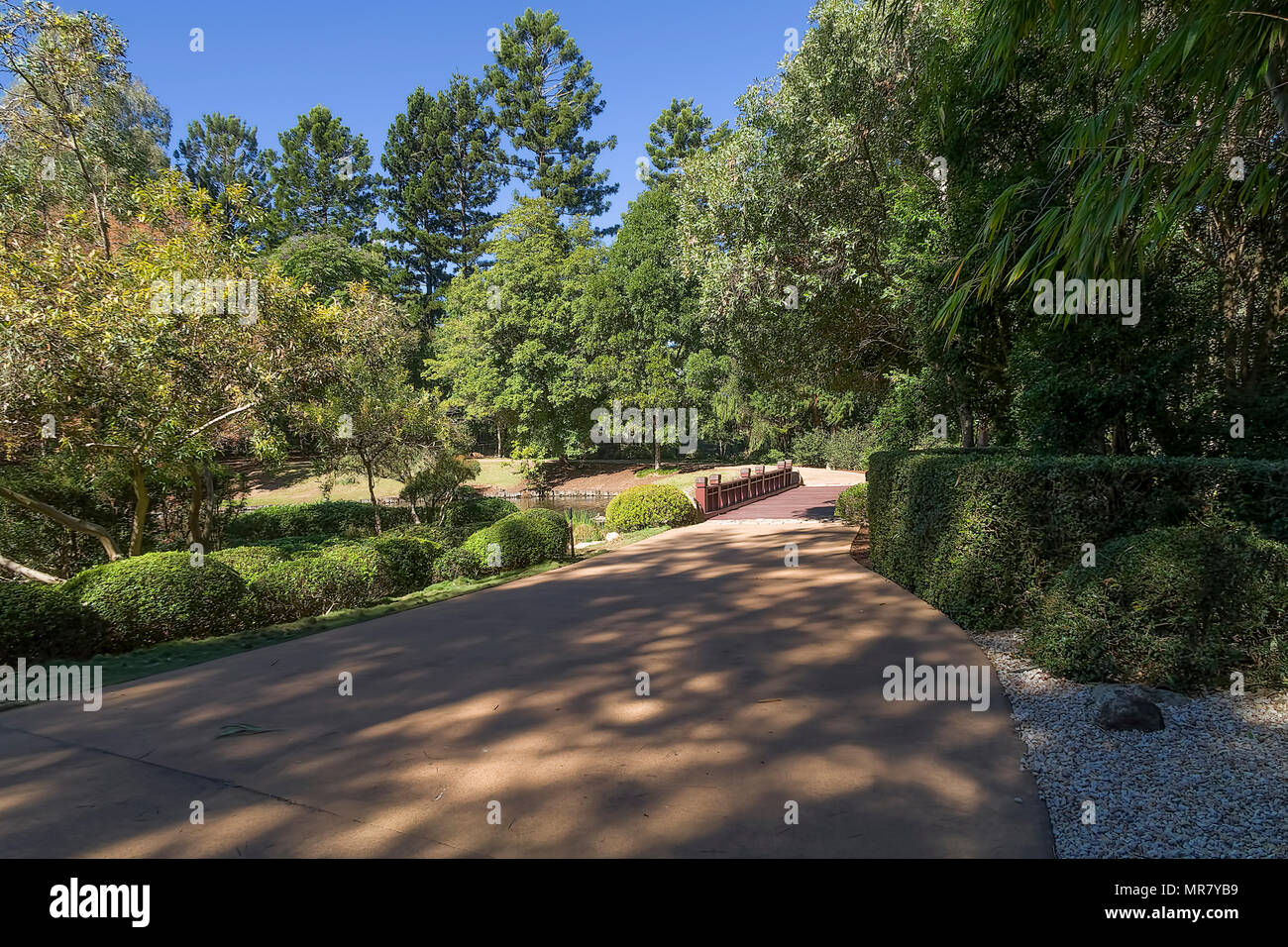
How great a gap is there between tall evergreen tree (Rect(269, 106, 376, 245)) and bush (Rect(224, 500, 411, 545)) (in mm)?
29479

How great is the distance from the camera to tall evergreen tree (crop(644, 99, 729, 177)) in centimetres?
4819

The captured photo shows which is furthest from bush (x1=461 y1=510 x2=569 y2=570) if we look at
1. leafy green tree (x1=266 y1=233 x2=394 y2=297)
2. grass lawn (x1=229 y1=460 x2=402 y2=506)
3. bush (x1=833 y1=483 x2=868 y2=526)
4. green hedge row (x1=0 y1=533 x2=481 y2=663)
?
grass lawn (x1=229 y1=460 x2=402 y2=506)

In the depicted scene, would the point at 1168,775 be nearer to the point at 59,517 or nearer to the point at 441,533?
the point at 59,517

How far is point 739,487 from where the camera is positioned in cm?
2308

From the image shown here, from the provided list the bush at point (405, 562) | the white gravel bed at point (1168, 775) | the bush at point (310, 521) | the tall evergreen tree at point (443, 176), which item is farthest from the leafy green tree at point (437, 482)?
the tall evergreen tree at point (443, 176)

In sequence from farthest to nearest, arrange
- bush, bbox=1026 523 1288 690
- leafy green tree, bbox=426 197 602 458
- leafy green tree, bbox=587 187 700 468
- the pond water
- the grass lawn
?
→ leafy green tree, bbox=426 197 602 458
the grass lawn
leafy green tree, bbox=587 187 700 468
the pond water
bush, bbox=1026 523 1288 690

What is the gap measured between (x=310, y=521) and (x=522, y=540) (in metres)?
10.4

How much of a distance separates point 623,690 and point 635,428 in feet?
108

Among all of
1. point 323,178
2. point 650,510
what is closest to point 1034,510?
point 650,510

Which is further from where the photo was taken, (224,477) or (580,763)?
(224,477)

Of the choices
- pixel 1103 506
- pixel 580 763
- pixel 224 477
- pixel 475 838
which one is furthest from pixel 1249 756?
pixel 224 477

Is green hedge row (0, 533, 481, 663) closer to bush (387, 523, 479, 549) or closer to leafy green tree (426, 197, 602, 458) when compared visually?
bush (387, 523, 479, 549)

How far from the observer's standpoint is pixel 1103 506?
6023 millimetres

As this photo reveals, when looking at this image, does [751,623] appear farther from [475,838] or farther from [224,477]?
[224,477]
